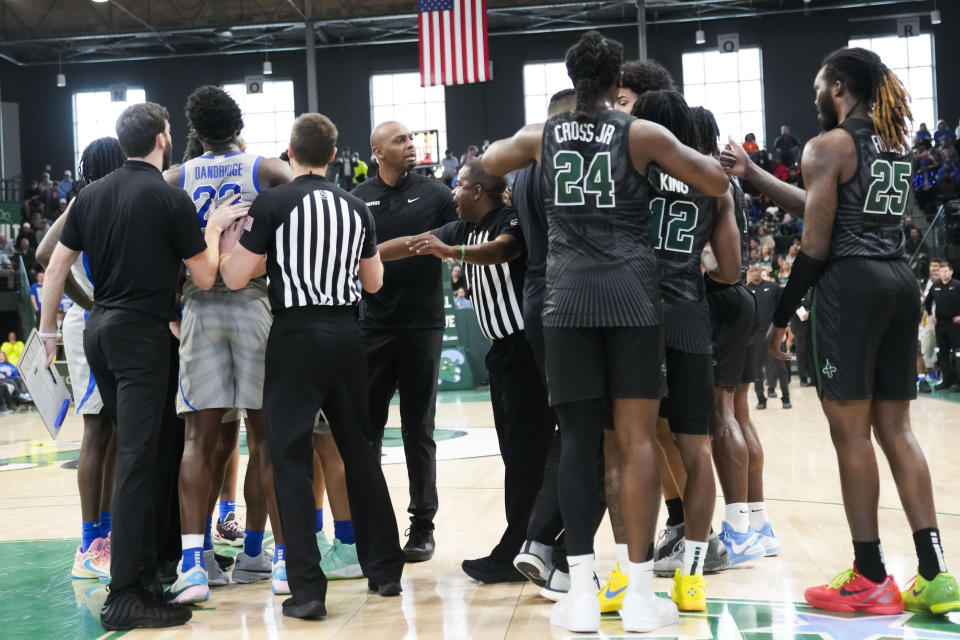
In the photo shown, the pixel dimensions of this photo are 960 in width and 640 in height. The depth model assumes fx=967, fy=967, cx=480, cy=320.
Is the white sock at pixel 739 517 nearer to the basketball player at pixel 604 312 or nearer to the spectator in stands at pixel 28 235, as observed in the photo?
the basketball player at pixel 604 312

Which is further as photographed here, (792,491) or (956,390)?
(956,390)

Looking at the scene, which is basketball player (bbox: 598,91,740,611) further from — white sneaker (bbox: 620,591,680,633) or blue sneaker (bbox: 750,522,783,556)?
blue sneaker (bbox: 750,522,783,556)

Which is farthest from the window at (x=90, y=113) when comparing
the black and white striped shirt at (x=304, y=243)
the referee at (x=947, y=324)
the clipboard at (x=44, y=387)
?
the black and white striped shirt at (x=304, y=243)

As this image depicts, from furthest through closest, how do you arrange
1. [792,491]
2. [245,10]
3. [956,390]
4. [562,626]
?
1. [245,10]
2. [956,390]
3. [792,491]
4. [562,626]

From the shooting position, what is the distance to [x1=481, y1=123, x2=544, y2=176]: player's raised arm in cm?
342

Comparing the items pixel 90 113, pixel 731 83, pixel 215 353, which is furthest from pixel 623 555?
pixel 90 113

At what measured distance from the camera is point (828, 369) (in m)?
3.53

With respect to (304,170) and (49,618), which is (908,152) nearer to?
(304,170)

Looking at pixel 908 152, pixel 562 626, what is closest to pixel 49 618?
pixel 562 626

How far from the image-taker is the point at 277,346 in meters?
3.70

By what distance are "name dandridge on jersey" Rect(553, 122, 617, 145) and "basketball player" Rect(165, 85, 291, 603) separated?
136 centimetres

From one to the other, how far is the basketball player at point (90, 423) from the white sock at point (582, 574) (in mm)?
2255

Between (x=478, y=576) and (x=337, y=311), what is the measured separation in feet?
4.23

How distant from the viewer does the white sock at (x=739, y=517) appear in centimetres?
429
